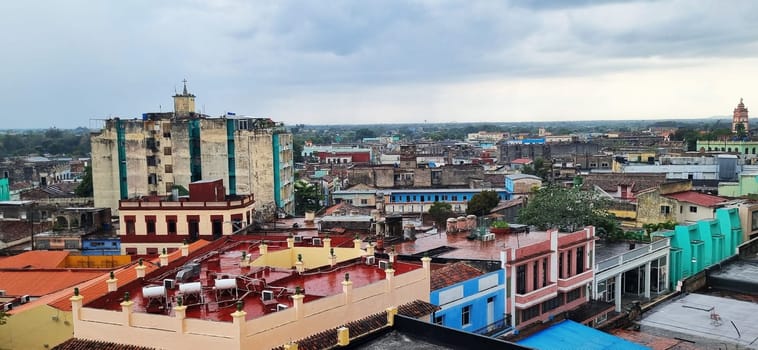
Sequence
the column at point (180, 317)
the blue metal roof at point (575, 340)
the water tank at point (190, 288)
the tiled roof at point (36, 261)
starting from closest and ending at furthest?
the column at point (180, 317) < the water tank at point (190, 288) < the blue metal roof at point (575, 340) < the tiled roof at point (36, 261)

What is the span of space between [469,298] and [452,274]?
3.42ft

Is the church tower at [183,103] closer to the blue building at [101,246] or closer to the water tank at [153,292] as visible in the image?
the blue building at [101,246]

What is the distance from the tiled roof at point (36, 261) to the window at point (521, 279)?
23.5m

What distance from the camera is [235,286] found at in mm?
19750

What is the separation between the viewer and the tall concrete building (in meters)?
60.5

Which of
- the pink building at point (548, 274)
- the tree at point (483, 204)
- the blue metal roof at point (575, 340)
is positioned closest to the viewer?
the blue metal roof at point (575, 340)

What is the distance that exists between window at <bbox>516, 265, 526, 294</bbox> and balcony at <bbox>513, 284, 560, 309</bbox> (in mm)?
256

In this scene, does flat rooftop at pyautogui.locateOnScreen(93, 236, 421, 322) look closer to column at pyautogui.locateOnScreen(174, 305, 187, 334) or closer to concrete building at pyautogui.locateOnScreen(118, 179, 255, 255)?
column at pyautogui.locateOnScreen(174, 305, 187, 334)

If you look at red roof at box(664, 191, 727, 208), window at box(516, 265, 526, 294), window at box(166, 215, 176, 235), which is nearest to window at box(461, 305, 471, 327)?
window at box(516, 265, 526, 294)

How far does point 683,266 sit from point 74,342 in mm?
32137

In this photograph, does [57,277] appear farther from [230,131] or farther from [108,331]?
[230,131]

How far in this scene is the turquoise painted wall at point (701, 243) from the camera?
38.7 meters

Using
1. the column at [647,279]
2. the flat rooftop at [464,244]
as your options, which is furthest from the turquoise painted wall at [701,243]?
the flat rooftop at [464,244]

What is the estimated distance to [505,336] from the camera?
26047mm
